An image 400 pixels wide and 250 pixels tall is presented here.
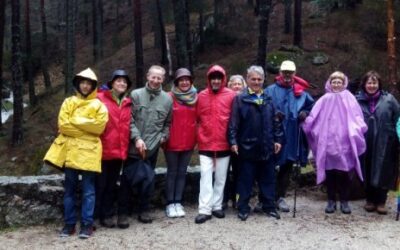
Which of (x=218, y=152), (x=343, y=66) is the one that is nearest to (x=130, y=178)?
(x=218, y=152)

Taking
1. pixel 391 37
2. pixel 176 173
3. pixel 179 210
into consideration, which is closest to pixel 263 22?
pixel 391 37

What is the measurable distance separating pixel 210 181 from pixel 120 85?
163 cm

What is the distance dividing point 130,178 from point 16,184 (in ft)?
4.65

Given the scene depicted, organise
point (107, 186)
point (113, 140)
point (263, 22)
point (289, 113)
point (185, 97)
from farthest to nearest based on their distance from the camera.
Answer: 1. point (263, 22)
2. point (289, 113)
3. point (185, 97)
4. point (107, 186)
5. point (113, 140)

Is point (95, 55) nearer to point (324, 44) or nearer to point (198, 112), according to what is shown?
point (324, 44)

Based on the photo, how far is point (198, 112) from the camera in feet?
21.0

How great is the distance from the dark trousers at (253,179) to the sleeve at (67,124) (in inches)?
81.6

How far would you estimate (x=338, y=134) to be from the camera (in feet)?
21.5

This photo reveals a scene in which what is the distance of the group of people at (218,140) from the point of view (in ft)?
18.9

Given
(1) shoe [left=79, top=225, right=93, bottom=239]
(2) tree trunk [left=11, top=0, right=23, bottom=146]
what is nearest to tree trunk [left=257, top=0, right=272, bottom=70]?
(2) tree trunk [left=11, top=0, right=23, bottom=146]

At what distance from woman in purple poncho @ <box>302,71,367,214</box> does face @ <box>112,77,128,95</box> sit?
2437mm

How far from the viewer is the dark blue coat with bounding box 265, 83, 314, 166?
6688mm

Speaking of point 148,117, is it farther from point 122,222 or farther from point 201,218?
point 201,218

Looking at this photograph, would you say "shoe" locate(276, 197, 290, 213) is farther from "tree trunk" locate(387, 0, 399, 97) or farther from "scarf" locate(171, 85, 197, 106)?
"tree trunk" locate(387, 0, 399, 97)
